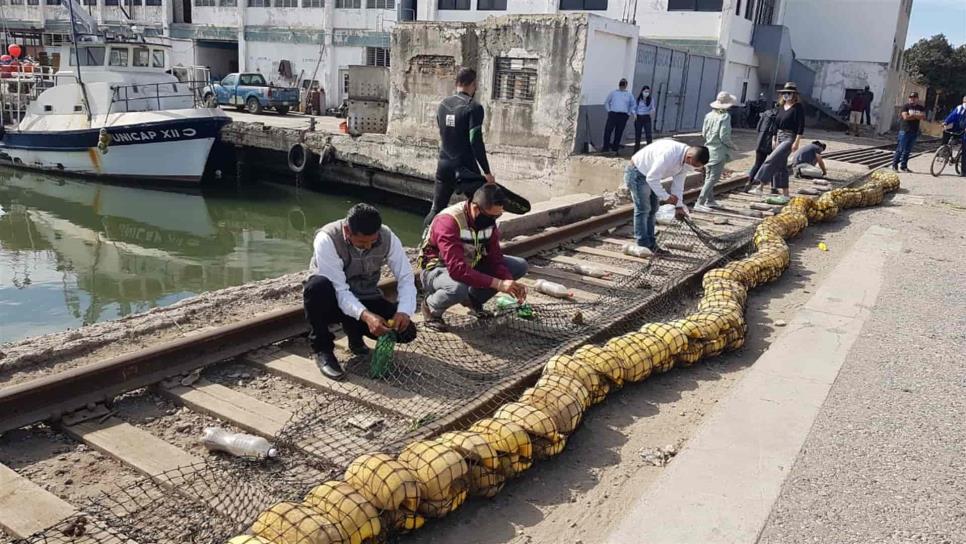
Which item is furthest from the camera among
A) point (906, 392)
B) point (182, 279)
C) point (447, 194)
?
point (182, 279)

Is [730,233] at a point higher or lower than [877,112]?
lower

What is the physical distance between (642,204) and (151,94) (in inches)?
631

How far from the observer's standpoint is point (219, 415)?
3859mm

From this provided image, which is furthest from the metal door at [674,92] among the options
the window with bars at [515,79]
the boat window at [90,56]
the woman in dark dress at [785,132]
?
the boat window at [90,56]

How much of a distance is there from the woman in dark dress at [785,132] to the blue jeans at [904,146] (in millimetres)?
6248

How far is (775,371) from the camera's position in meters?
4.79

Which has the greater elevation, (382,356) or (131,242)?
(382,356)

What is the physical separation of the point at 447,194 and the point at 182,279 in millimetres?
5673

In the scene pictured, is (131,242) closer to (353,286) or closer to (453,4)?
(353,286)

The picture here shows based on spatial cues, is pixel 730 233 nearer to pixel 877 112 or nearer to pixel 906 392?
pixel 906 392

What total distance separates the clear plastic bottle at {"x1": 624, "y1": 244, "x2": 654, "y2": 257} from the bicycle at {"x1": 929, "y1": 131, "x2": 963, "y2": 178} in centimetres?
1179

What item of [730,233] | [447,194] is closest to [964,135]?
[730,233]

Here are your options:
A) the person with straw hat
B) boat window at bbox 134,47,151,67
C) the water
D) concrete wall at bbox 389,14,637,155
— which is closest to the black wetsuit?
the person with straw hat

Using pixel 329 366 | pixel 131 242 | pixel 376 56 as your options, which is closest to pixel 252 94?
pixel 376 56
